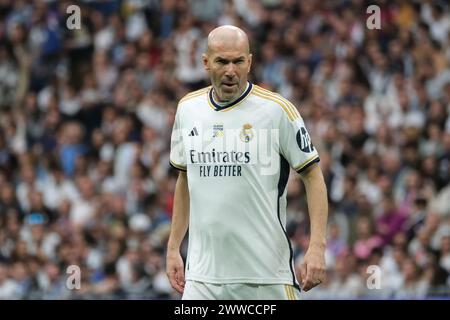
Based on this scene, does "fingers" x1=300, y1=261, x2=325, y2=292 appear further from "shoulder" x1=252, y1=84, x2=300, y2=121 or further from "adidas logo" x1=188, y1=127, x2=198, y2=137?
"adidas logo" x1=188, y1=127, x2=198, y2=137

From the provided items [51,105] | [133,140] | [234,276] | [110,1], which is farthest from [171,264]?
[110,1]

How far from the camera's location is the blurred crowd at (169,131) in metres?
13.7

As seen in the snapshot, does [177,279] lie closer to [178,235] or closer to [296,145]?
[178,235]

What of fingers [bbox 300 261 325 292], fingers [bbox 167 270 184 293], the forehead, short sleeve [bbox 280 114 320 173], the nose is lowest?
fingers [bbox 167 270 184 293]

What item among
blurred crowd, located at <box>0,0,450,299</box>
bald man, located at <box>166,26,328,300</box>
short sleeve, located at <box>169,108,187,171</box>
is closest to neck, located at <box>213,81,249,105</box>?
bald man, located at <box>166,26,328,300</box>

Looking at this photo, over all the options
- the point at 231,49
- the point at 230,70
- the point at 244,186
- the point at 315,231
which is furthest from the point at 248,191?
the point at 231,49

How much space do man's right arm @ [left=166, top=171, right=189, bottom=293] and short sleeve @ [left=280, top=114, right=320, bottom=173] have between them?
685mm

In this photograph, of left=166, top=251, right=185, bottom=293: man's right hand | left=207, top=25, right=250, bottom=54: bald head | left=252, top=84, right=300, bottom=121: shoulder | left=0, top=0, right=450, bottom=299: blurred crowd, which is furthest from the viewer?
left=0, top=0, right=450, bottom=299: blurred crowd

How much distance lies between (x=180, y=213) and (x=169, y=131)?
30.3 feet

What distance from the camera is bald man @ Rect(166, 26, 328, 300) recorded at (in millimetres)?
6746

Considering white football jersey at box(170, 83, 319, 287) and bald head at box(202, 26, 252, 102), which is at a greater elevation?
bald head at box(202, 26, 252, 102)

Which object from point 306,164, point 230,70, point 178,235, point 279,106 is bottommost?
point 178,235

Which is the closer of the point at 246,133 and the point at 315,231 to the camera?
the point at 315,231

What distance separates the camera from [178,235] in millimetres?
7125
